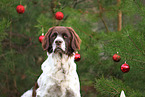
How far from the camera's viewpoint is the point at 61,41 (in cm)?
207

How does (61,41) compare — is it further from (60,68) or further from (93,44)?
(93,44)

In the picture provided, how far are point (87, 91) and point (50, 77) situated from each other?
1914 mm

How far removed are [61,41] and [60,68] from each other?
32 cm

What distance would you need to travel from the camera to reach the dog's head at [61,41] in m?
2.09

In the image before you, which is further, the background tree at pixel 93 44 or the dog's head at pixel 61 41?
the background tree at pixel 93 44

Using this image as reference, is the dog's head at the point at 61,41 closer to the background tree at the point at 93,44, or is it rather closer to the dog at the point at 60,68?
the dog at the point at 60,68

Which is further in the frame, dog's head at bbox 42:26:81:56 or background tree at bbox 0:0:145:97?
background tree at bbox 0:0:145:97

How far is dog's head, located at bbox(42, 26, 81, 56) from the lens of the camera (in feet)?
6.86

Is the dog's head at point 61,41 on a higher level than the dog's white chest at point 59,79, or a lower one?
higher

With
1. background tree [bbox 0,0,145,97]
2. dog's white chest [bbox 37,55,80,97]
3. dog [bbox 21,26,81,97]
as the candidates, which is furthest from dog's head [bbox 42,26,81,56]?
background tree [bbox 0,0,145,97]

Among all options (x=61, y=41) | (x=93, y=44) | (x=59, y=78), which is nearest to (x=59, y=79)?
(x=59, y=78)

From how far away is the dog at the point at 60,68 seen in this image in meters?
2.16

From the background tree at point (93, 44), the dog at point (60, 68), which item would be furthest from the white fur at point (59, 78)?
the background tree at point (93, 44)

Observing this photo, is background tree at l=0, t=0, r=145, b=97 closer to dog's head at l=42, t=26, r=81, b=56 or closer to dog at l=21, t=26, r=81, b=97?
dog at l=21, t=26, r=81, b=97
